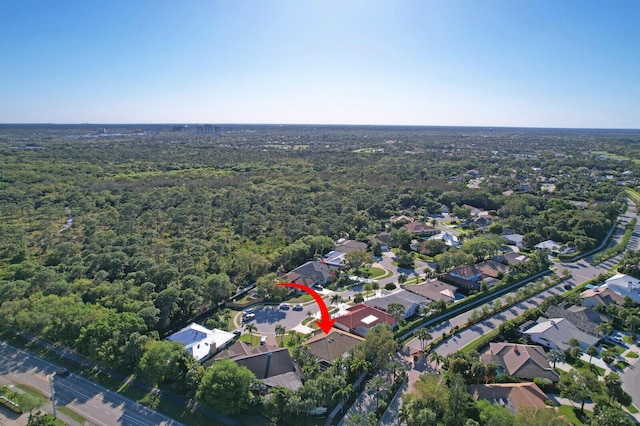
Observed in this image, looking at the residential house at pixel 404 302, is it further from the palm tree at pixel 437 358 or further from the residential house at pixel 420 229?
the residential house at pixel 420 229

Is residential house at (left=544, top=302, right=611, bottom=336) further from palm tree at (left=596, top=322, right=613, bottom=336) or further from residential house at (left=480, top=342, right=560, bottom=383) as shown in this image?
residential house at (left=480, top=342, right=560, bottom=383)

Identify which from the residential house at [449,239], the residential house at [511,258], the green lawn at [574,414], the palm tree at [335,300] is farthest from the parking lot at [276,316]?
the residential house at [511,258]

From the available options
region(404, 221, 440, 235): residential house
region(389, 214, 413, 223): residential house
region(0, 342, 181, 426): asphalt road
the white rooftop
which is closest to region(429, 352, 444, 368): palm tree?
the white rooftop

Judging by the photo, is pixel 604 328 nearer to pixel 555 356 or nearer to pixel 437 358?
pixel 555 356

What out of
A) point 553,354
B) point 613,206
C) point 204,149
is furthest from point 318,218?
point 204,149

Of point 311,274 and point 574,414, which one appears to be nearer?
point 574,414

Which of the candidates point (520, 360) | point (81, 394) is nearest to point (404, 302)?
point (520, 360)
